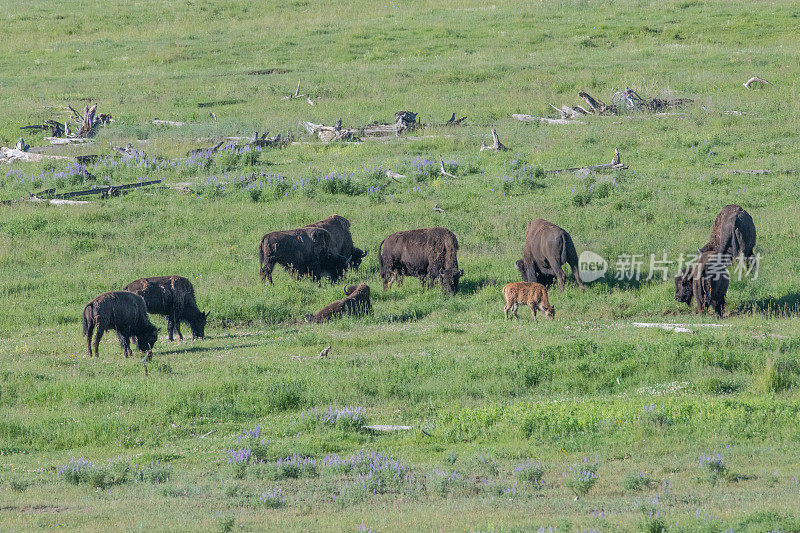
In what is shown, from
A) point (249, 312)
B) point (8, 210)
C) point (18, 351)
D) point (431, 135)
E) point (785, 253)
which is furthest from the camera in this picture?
point (431, 135)

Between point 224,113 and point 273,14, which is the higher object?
point 273,14

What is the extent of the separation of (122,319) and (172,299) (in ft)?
5.05

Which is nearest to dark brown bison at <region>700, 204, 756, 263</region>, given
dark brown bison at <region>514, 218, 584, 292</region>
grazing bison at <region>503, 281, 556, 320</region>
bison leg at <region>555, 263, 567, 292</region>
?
dark brown bison at <region>514, 218, 584, 292</region>

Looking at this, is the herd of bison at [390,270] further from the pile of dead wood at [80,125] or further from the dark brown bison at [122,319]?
the pile of dead wood at [80,125]

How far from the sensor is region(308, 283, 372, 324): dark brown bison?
1725 centimetres

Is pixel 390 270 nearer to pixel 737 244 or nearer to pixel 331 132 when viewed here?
pixel 737 244

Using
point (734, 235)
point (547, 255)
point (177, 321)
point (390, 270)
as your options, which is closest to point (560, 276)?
point (547, 255)

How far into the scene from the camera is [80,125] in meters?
35.1

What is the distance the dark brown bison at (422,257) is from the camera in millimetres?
19156

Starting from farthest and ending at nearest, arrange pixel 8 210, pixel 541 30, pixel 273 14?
pixel 273 14 → pixel 541 30 → pixel 8 210

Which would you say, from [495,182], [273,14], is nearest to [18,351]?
[495,182]

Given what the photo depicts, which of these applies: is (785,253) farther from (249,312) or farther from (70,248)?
(70,248)

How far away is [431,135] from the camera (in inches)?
1243

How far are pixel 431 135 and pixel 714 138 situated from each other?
29.0ft
